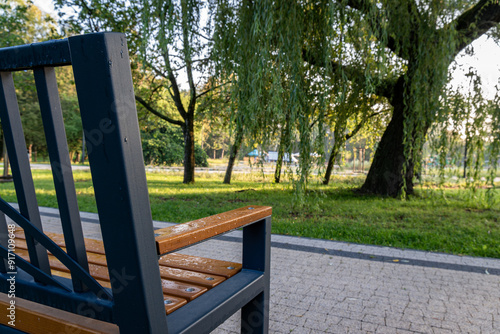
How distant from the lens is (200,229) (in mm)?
1351

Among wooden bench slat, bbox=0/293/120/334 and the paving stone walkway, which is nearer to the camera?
wooden bench slat, bbox=0/293/120/334

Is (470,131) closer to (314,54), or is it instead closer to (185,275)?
(314,54)

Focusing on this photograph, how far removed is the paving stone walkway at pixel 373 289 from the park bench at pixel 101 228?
1599 millimetres

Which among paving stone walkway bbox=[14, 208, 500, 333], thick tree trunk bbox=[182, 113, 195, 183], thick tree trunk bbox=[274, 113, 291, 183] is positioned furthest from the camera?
thick tree trunk bbox=[182, 113, 195, 183]

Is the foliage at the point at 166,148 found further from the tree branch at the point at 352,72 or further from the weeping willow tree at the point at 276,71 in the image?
the weeping willow tree at the point at 276,71

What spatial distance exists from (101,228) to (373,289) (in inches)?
122

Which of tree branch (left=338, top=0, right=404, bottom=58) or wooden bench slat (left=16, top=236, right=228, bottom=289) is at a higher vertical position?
tree branch (left=338, top=0, right=404, bottom=58)

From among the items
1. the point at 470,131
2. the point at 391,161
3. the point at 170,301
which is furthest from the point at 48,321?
the point at 391,161

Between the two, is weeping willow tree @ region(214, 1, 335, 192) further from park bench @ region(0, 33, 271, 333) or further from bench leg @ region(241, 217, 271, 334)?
park bench @ region(0, 33, 271, 333)

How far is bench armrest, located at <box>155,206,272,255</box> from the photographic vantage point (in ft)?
3.72

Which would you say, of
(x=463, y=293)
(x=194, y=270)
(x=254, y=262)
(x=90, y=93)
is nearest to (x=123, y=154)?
(x=90, y=93)

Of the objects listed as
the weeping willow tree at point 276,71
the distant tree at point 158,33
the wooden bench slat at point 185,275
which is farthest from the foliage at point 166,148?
the wooden bench slat at point 185,275

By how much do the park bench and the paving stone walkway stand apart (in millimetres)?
1599

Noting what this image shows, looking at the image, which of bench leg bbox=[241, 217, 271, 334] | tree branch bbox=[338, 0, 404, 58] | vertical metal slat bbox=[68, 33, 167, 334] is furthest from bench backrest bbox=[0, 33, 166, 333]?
tree branch bbox=[338, 0, 404, 58]
